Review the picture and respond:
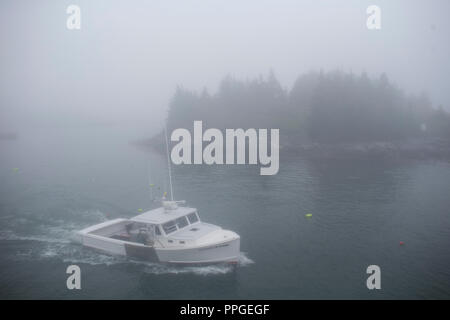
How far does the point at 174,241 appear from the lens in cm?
2061

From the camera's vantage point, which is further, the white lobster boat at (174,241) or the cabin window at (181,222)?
the cabin window at (181,222)

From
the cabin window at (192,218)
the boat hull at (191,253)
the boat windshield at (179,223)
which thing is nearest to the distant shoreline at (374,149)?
the cabin window at (192,218)

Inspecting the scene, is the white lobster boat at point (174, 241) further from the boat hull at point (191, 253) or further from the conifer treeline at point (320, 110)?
the conifer treeline at point (320, 110)

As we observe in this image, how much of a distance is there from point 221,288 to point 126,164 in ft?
165

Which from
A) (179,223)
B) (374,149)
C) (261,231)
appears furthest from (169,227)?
(374,149)

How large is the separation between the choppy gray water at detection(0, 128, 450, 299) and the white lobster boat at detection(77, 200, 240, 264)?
0.69 metres

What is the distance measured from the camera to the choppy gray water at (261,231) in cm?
1842

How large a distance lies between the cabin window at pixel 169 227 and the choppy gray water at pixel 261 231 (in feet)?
7.76

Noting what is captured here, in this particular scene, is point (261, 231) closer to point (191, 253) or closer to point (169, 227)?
point (191, 253)

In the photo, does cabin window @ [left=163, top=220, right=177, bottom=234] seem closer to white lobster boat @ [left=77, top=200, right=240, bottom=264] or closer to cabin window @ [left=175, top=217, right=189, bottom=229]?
white lobster boat @ [left=77, top=200, right=240, bottom=264]

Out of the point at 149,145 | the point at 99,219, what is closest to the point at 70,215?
the point at 99,219

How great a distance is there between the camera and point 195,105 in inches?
3903

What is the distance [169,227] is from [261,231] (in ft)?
29.1
